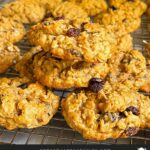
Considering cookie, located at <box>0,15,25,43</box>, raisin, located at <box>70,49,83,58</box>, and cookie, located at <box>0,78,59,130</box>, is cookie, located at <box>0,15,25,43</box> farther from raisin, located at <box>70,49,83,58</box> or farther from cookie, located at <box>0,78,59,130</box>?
raisin, located at <box>70,49,83,58</box>

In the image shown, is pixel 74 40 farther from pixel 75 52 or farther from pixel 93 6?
pixel 93 6

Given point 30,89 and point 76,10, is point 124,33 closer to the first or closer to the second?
point 76,10

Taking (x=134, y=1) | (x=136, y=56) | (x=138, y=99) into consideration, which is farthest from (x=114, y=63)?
(x=134, y=1)

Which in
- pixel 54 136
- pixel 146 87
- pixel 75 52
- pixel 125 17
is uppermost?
pixel 75 52

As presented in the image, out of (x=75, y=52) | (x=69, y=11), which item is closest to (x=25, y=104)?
(x=75, y=52)

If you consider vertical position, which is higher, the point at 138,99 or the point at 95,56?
the point at 95,56

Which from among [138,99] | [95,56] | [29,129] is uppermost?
[95,56]

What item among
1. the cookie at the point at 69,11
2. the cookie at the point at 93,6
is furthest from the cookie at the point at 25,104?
the cookie at the point at 93,6
